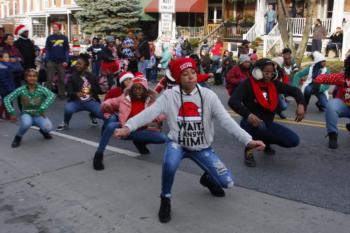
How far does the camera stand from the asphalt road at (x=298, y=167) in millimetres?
4762

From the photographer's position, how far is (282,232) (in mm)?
3818

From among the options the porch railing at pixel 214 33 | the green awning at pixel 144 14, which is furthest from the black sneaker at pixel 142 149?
the green awning at pixel 144 14

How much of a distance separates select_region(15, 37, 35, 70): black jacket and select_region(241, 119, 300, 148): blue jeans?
7677 mm

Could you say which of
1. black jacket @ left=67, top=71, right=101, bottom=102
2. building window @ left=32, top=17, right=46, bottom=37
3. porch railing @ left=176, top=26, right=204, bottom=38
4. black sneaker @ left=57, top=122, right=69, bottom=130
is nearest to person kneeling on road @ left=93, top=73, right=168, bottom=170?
black jacket @ left=67, top=71, right=101, bottom=102

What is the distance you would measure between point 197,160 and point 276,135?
173cm

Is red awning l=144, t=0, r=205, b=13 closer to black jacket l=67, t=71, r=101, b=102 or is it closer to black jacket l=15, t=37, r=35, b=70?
black jacket l=15, t=37, r=35, b=70

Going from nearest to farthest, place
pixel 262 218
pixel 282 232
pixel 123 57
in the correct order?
pixel 282 232 < pixel 262 218 < pixel 123 57

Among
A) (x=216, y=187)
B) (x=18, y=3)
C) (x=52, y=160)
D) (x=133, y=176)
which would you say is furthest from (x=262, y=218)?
(x=18, y=3)

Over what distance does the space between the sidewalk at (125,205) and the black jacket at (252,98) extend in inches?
45.3

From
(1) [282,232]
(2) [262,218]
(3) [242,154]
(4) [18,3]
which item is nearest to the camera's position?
(1) [282,232]

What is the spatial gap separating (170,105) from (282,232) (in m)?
1.56

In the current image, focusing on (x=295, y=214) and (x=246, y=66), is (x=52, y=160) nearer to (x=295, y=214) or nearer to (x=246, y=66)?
(x=295, y=214)

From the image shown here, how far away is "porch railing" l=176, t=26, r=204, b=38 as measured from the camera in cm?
3203

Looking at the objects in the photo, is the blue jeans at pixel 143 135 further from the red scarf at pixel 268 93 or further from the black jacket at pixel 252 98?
the red scarf at pixel 268 93
